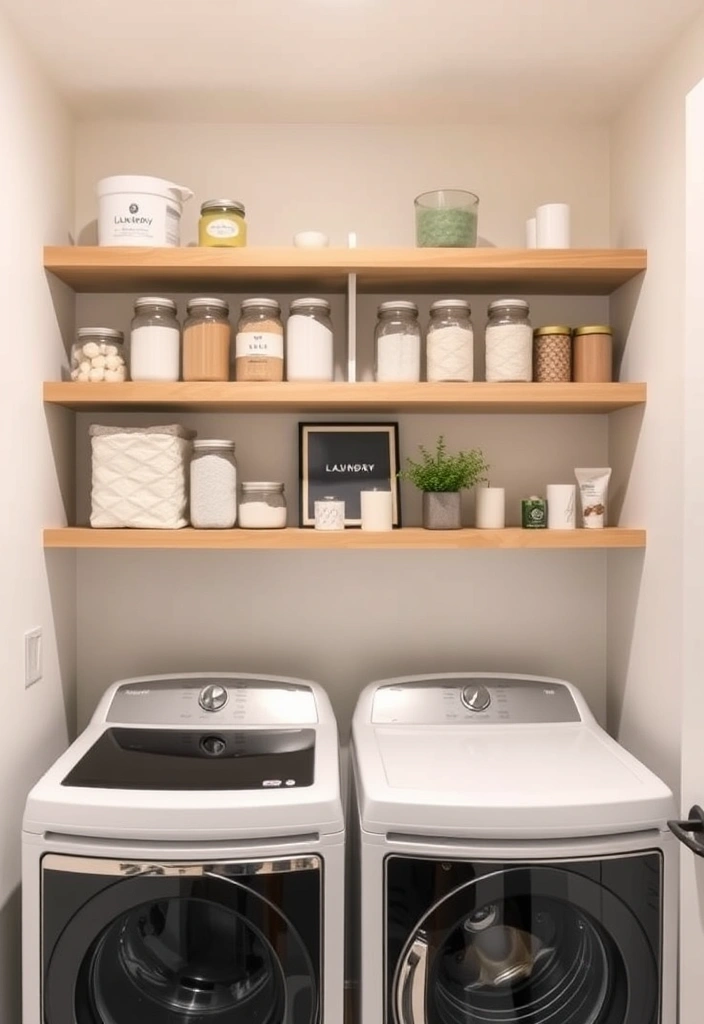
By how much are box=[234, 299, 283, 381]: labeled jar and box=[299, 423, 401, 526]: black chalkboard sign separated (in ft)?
0.83

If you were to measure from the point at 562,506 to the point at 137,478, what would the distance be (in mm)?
1016

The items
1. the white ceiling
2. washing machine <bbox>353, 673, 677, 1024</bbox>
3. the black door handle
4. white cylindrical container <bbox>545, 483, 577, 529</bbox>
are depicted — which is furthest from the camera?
white cylindrical container <bbox>545, 483, 577, 529</bbox>

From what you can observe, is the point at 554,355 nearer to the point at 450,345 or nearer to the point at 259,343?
the point at 450,345

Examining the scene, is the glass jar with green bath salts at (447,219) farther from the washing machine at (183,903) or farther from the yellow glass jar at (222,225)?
the washing machine at (183,903)

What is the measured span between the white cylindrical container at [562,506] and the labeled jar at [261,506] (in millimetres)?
660

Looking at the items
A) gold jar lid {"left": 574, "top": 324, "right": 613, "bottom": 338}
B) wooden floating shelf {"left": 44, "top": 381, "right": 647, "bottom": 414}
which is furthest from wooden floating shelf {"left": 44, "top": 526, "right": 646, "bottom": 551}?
gold jar lid {"left": 574, "top": 324, "right": 613, "bottom": 338}

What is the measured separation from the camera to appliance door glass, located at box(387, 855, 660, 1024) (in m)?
1.53

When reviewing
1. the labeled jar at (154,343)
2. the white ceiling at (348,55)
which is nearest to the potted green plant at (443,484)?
the labeled jar at (154,343)

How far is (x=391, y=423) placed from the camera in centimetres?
220

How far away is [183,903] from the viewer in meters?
1.55

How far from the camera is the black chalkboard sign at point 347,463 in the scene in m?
2.16

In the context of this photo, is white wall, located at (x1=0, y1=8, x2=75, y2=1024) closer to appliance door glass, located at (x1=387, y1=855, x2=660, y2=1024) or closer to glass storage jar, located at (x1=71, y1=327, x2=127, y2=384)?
glass storage jar, located at (x1=71, y1=327, x2=127, y2=384)

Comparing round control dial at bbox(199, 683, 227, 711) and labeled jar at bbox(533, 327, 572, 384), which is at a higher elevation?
labeled jar at bbox(533, 327, 572, 384)

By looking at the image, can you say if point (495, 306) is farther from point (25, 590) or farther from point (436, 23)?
point (25, 590)
